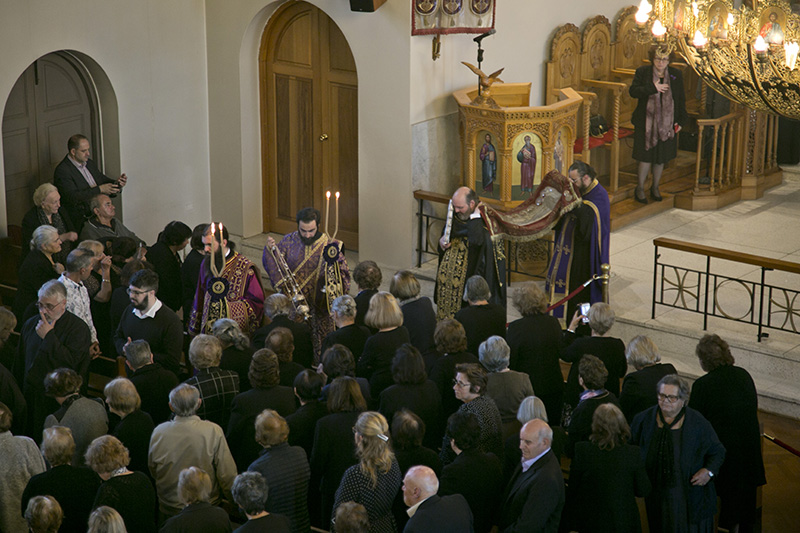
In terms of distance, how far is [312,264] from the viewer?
9203mm

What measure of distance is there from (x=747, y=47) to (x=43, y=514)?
16.6 ft

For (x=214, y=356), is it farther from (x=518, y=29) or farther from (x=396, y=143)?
(x=518, y=29)

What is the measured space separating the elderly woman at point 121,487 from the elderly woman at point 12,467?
2.16ft

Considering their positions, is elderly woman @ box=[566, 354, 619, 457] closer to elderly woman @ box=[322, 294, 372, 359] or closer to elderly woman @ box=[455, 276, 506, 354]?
elderly woman @ box=[455, 276, 506, 354]

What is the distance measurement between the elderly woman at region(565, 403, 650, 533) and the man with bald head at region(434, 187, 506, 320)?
3421mm

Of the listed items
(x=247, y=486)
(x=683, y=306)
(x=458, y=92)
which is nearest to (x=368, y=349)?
(x=247, y=486)

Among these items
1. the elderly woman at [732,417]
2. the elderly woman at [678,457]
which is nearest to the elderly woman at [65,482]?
the elderly woman at [678,457]

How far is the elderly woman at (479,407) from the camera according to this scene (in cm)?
642

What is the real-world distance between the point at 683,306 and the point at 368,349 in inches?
165

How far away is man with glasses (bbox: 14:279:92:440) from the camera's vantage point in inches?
296

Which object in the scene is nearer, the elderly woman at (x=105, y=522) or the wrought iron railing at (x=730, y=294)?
the elderly woman at (x=105, y=522)

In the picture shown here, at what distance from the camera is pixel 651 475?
21.2ft

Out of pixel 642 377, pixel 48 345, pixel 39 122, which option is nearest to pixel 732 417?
pixel 642 377

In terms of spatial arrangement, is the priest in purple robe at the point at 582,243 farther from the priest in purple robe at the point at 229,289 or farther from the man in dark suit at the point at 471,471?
the man in dark suit at the point at 471,471
